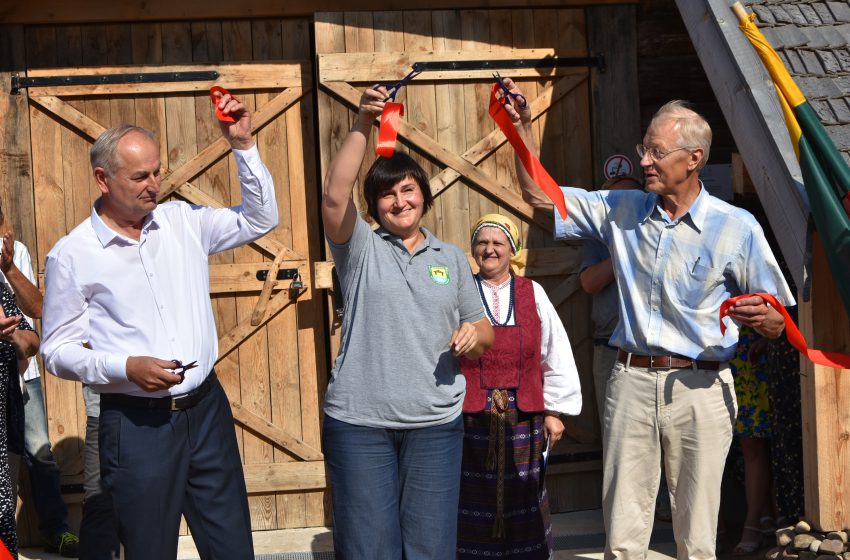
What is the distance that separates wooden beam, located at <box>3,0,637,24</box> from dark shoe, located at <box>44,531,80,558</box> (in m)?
2.54

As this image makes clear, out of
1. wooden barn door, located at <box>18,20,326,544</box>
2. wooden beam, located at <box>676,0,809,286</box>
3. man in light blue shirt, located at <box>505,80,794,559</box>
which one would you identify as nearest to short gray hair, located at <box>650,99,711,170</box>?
man in light blue shirt, located at <box>505,80,794,559</box>

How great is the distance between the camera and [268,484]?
18.3ft

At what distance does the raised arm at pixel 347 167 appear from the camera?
3293 mm

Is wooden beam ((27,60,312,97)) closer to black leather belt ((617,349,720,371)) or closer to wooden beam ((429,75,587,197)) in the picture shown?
wooden beam ((429,75,587,197))

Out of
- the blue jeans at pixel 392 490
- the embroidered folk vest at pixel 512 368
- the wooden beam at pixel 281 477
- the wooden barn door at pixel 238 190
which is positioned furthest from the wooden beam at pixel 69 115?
the blue jeans at pixel 392 490

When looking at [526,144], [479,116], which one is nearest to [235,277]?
[479,116]

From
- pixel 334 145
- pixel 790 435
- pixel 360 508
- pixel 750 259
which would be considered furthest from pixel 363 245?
pixel 790 435

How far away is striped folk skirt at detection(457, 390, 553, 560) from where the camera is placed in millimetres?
4570

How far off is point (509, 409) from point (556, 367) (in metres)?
0.28

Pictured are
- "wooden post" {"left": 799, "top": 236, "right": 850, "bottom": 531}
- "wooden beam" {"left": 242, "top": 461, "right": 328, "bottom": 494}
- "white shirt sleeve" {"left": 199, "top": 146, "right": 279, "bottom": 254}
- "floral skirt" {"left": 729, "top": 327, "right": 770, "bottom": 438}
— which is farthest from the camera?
"wooden beam" {"left": 242, "top": 461, "right": 328, "bottom": 494}

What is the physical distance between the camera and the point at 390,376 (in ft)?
11.2

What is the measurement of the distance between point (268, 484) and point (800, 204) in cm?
304

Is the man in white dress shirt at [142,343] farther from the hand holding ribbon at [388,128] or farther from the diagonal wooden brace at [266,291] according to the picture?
the diagonal wooden brace at [266,291]

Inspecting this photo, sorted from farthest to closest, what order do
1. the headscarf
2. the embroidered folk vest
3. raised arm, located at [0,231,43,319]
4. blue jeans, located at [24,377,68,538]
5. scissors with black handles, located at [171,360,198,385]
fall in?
1. blue jeans, located at [24,377,68,538]
2. the headscarf
3. the embroidered folk vest
4. raised arm, located at [0,231,43,319]
5. scissors with black handles, located at [171,360,198,385]
